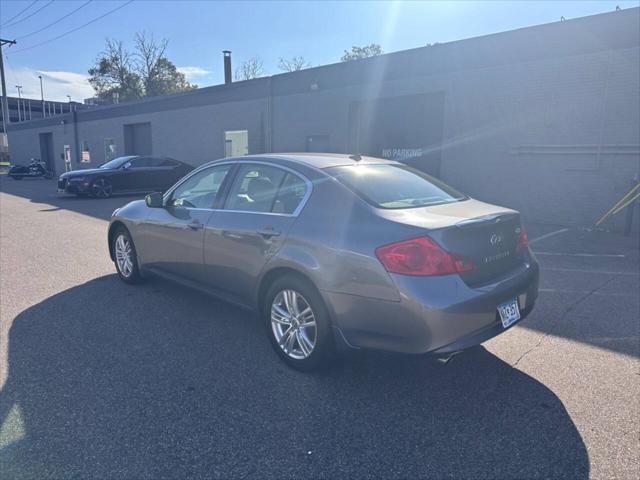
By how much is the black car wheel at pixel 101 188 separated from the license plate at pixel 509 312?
15843 mm

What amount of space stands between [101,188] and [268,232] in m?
14.7

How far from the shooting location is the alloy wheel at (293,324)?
11.2ft

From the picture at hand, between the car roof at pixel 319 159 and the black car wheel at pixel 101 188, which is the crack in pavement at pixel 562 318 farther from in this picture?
the black car wheel at pixel 101 188

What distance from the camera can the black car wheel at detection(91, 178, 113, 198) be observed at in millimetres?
16125

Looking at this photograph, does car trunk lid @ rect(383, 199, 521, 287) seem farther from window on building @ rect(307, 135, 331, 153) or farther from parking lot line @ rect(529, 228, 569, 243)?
window on building @ rect(307, 135, 331, 153)

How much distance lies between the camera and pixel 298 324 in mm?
3471

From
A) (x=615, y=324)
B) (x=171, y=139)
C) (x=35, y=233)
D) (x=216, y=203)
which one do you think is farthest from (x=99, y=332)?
(x=171, y=139)

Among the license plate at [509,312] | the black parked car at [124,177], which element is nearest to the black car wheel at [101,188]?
the black parked car at [124,177]

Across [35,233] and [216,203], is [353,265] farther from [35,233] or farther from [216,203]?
[35,233]

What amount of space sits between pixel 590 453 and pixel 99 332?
3.84m

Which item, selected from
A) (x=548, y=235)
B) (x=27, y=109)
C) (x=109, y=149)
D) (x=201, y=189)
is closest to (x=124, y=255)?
(x=201, y=189)

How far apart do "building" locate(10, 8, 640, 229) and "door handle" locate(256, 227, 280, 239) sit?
9.15 meters

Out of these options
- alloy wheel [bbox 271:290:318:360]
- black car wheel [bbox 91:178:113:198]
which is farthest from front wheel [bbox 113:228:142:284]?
black car wheel [bbox 91:178:113:198]

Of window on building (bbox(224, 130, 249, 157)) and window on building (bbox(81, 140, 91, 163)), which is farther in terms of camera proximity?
window on building (bbox(81, 140, 91, 163))
